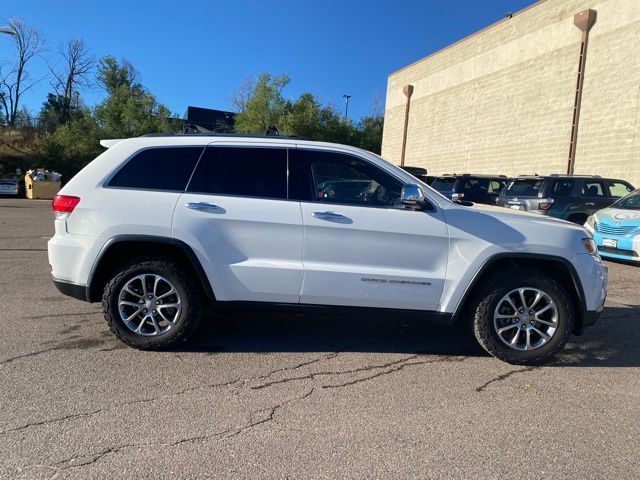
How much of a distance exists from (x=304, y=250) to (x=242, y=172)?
0.91m

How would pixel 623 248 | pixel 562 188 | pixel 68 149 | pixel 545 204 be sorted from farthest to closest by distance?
pixel 68 149 < pixel 562 188 < pixel 545 204 < pixel 623 248

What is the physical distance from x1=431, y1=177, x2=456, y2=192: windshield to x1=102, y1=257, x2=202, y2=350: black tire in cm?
1414

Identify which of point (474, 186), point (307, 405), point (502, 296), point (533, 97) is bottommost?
point (307, 405)

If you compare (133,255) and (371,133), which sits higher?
(371,133)

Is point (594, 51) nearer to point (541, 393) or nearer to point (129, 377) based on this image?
point (541, 393)

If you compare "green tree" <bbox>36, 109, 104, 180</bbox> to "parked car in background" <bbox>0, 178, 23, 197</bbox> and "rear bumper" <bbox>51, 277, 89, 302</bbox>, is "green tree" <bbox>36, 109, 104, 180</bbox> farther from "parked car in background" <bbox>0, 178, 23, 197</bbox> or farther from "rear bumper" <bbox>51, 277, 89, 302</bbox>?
"rear bumper" <bbox>51, 277, 89, 302</bbox>

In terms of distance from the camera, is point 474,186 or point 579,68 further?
point 579,68

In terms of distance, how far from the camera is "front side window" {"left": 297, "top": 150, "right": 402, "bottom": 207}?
4.52 meters

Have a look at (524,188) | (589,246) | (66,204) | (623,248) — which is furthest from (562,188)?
(66,204)

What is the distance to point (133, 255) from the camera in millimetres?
4629

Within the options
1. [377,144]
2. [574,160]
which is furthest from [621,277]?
[377,144]

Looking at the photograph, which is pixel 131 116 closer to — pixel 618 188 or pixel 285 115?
pixel 285 115

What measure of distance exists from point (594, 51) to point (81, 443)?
24.6m

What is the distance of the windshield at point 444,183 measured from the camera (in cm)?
1769
